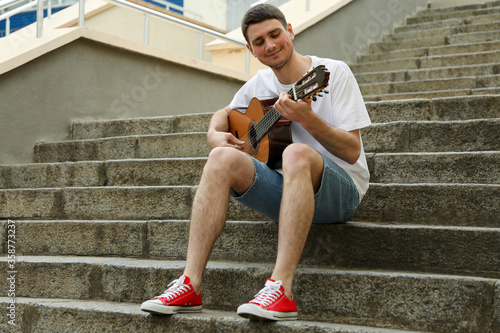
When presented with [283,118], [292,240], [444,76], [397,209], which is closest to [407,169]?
[397,209]

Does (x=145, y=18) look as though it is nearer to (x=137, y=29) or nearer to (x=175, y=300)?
(x=137, y=29)

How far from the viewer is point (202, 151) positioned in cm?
405

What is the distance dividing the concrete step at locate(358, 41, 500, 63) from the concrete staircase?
148 centimetres

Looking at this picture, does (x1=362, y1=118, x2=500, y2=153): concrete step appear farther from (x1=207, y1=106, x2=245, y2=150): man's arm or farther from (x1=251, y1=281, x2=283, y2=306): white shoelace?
(x1=251, y1=281, x2=283, y2=306): white shoelace

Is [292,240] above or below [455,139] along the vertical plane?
below

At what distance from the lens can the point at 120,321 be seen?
8.33 ft

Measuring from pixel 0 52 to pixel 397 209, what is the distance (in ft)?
10.6

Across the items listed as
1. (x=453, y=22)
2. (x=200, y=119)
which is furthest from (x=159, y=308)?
(x=453, y=22)

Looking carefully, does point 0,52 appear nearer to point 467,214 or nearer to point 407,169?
point 407,169

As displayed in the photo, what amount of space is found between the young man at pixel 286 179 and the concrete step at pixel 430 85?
250 centimetres

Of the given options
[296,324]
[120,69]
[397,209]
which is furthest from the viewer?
[120,69]

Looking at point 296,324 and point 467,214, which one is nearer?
point 296,324

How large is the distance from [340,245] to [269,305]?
0.55 meters

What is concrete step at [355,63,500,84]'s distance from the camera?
507cm
